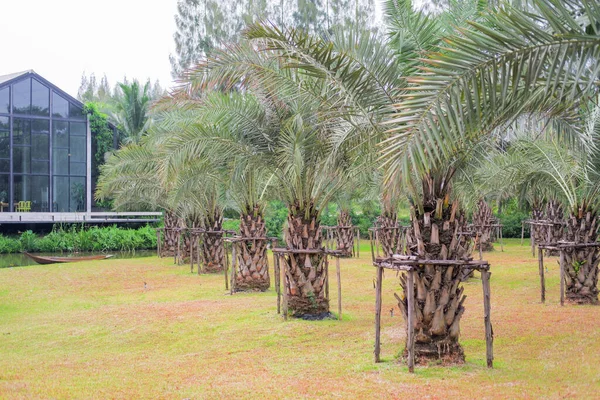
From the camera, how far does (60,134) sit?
37.0m

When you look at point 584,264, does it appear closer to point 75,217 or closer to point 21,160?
point 75,217

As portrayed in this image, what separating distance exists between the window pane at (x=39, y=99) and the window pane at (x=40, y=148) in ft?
4.23

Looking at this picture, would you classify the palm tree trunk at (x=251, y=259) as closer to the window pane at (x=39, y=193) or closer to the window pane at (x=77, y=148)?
the window pane at (x=39, y=193)

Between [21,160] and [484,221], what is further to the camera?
[21,160]

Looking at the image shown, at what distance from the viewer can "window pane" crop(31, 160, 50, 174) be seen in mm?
36375

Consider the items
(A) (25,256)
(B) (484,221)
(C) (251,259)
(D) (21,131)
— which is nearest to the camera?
(C) (251,259)

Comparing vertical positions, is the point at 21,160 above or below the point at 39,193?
above

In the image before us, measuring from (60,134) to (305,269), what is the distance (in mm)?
28617

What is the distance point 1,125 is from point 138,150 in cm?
1766

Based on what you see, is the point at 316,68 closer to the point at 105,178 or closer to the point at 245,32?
the point at 245,32

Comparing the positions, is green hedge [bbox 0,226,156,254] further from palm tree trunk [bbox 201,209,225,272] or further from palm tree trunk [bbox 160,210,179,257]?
palm tree trunk [bbox 201,209,225,272]

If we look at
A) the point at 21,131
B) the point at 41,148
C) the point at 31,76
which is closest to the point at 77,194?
the point at 41,148

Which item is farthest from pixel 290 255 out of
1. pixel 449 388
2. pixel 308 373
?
pixel 449 388

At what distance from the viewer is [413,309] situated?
304 inches
